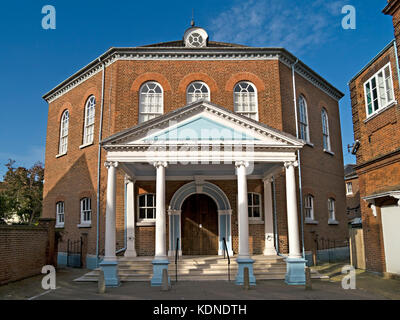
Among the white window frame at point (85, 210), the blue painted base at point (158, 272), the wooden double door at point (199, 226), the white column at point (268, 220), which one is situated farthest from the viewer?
the white window frame at point (85, 210)

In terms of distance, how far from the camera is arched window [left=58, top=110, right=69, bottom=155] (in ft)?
65.6

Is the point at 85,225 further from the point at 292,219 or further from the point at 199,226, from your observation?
the point at 292,219

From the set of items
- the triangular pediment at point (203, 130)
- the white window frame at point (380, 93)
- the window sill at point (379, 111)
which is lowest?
the triangular pediment at point (203, 130)

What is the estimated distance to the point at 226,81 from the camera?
676 inches

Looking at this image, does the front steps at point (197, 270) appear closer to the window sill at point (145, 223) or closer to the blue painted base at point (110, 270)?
the blue painted base at point (110, 270)

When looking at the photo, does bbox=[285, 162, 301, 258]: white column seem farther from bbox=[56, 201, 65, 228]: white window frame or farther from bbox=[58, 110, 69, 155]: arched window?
bbox=[58, 110, 69, 155]: arched window

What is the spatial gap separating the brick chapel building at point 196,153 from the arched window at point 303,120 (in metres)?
0.07

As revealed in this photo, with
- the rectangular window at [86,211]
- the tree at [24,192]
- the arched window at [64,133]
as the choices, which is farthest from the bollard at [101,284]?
the tree at [24,192]

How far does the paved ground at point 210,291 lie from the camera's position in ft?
33.0

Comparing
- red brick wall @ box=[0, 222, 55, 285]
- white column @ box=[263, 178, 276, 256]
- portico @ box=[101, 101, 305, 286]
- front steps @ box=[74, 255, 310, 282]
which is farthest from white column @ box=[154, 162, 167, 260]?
white column @ box=[263, 178, 276, 256]

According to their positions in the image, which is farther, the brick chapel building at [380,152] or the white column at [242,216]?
the brick chapel building at [380,152]

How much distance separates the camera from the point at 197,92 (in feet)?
56.4
